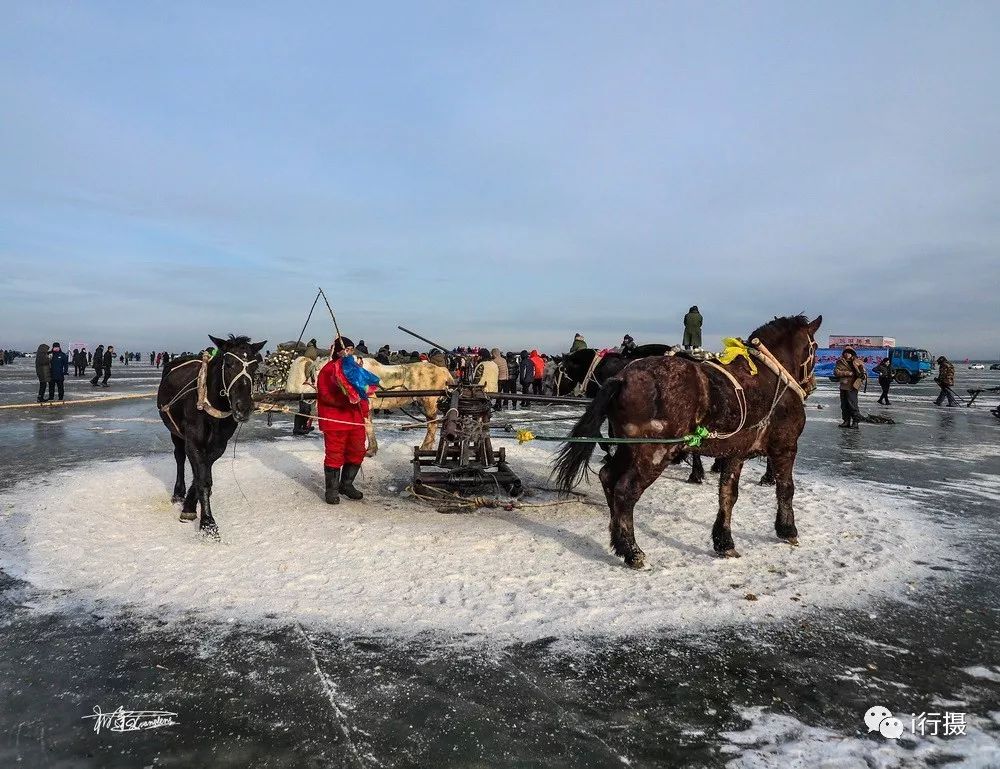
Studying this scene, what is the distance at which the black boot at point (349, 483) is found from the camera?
7.57 meters

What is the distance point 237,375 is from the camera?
5895 millimetres

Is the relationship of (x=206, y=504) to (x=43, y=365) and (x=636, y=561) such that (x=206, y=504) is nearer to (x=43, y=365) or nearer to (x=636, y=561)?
(x=636, y=561)

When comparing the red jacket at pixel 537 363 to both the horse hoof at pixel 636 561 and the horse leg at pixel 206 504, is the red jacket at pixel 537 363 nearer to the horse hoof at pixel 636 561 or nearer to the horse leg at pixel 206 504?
the horse leg at pixel 206 504

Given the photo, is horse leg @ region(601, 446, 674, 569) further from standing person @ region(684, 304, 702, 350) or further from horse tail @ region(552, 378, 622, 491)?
standing person @ region(684, 304, 702, 350)

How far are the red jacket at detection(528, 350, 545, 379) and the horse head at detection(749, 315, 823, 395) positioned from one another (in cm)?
1857

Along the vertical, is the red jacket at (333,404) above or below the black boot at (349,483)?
above

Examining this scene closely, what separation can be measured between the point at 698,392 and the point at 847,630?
2.14 meters

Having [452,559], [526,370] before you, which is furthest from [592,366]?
[526,370]

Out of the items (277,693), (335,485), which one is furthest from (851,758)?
(335,485)

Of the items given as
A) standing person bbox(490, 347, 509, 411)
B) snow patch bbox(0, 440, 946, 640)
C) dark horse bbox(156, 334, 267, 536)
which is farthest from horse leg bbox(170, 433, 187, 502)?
standing person bbox(490, 347, 509, 411)

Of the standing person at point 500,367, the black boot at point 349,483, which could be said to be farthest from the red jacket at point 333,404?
the standing person at point 500,367

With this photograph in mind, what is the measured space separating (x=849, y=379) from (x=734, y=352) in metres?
12.6

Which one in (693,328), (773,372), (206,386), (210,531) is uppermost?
(693,328)

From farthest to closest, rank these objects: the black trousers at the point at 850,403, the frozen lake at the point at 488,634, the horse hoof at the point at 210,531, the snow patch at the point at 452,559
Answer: the black trousers at the point at 850,403
the horse hoof at the point at 210,531
the snow patch at the point at 452,559
the frozen lake at the point at 488,634
